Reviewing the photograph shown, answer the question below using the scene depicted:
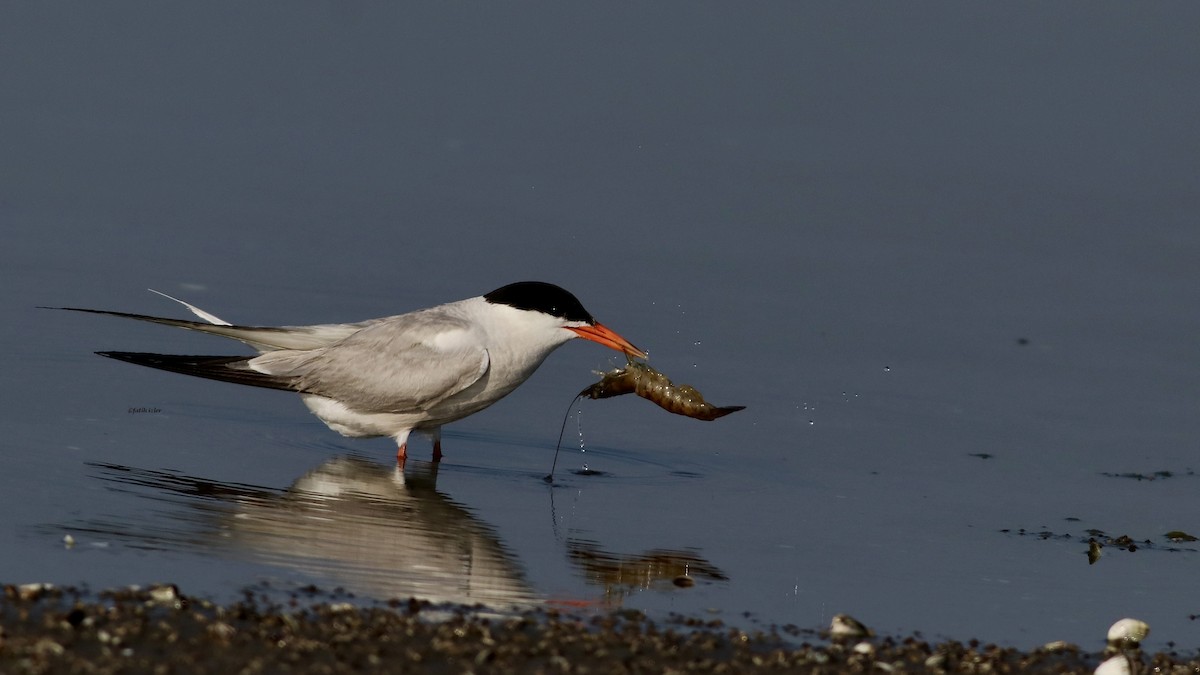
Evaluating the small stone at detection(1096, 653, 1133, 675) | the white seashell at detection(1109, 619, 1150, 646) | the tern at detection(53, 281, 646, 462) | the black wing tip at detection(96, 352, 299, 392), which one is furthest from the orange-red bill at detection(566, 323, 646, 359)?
the small stone at detection(1096, 653, 1133, 675)

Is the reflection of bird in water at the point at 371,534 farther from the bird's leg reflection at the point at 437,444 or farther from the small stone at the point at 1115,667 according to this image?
the small stone at the point at 1115,667

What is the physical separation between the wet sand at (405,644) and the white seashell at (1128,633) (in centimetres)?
14

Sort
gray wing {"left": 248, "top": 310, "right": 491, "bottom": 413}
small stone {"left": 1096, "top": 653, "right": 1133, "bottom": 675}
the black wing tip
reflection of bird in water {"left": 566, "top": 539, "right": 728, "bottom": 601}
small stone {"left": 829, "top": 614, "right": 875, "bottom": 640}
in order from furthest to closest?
the black wing tip, gray wing {"left": 248, "top": 310, "right": 491, "bottom": 413}, reflection of bird in water {"left": 566, "top": 539, "right": 728, "bottom": 601}, small stone {"left": 829, "top": 614, "right": 875, "bottom": 640}, small stone {"left": 1096, "top": 653, "right": 1133, "bottom": 675}

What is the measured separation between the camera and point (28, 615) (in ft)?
15.5

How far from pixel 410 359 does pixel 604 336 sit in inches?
36.5

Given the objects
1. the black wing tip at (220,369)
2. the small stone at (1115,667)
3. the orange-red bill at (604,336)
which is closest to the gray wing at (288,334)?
the black wing tip at (220,369)

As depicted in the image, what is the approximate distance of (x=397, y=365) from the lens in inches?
317

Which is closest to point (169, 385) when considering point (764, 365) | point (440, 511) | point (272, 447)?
point (272, 447)

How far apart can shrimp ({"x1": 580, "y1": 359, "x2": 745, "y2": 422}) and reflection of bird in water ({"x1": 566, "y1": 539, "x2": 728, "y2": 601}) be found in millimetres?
1363

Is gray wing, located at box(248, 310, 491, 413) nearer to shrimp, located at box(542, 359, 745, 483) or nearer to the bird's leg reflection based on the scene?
the bird's leg reflection

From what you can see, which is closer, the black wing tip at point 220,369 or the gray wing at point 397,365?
the gray wing at point 397,365

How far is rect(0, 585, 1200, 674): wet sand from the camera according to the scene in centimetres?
450

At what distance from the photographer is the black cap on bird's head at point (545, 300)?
8.05m

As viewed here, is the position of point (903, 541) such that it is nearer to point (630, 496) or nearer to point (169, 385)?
point (630, 496)
